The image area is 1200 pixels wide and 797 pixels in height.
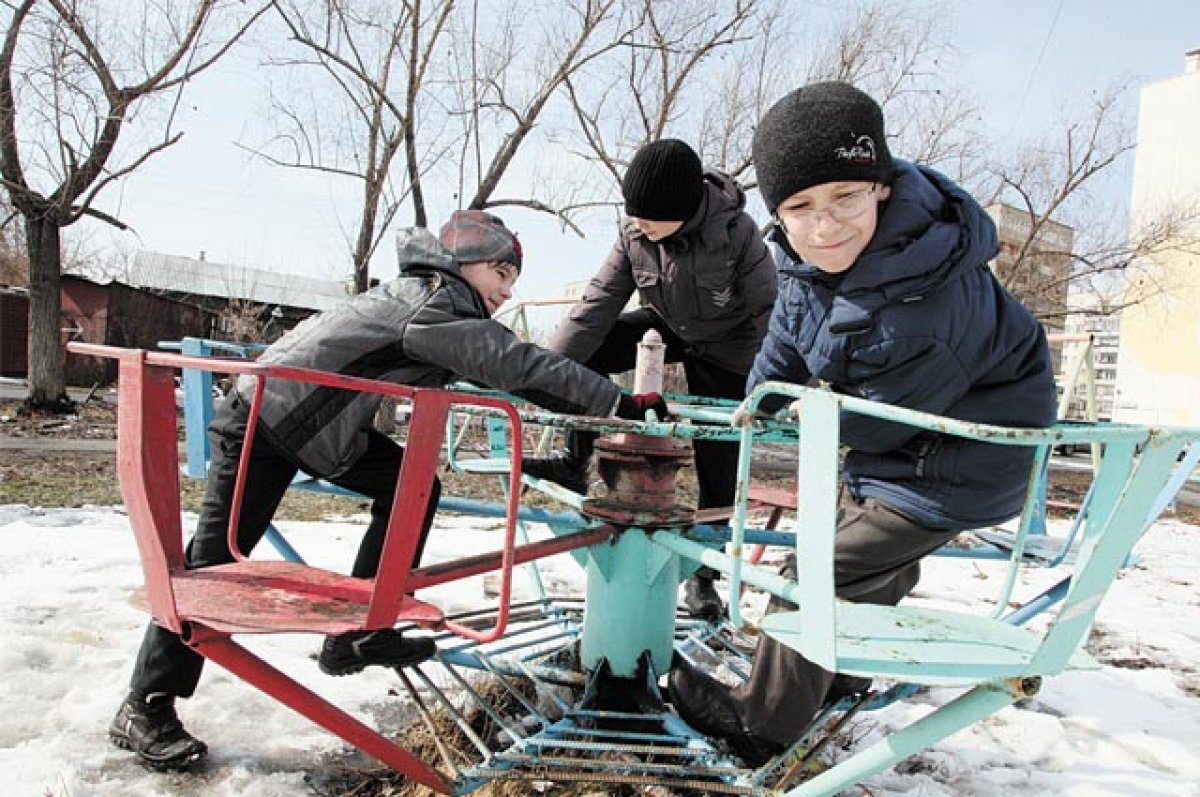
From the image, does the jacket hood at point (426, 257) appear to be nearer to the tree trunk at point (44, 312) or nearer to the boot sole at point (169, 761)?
the boot sole at point (169, 761)

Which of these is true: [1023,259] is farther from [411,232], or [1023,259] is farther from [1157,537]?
[411,232]

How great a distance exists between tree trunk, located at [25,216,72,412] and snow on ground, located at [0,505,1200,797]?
28.9 feet

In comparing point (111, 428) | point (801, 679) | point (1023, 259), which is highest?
point (1023, 259)

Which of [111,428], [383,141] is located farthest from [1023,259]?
→ [111,428]

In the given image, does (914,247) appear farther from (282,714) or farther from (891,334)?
(282,714)

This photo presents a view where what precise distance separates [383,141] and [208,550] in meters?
8.96

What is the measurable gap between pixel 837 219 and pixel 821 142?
16cm

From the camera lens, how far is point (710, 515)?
2656mm

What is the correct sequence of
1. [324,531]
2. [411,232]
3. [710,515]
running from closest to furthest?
[411,232] < [710,515] < [324,531]

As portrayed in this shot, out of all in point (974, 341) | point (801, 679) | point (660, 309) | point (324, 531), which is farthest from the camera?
point (324, 531)

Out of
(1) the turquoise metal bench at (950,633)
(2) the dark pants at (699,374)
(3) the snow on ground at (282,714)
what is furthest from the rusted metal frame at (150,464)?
(2) the dark pants at (699,374)

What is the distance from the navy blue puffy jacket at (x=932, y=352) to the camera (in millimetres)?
1640

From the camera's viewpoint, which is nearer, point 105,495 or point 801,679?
point 801,679

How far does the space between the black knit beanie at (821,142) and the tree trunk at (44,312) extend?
12.0 m
